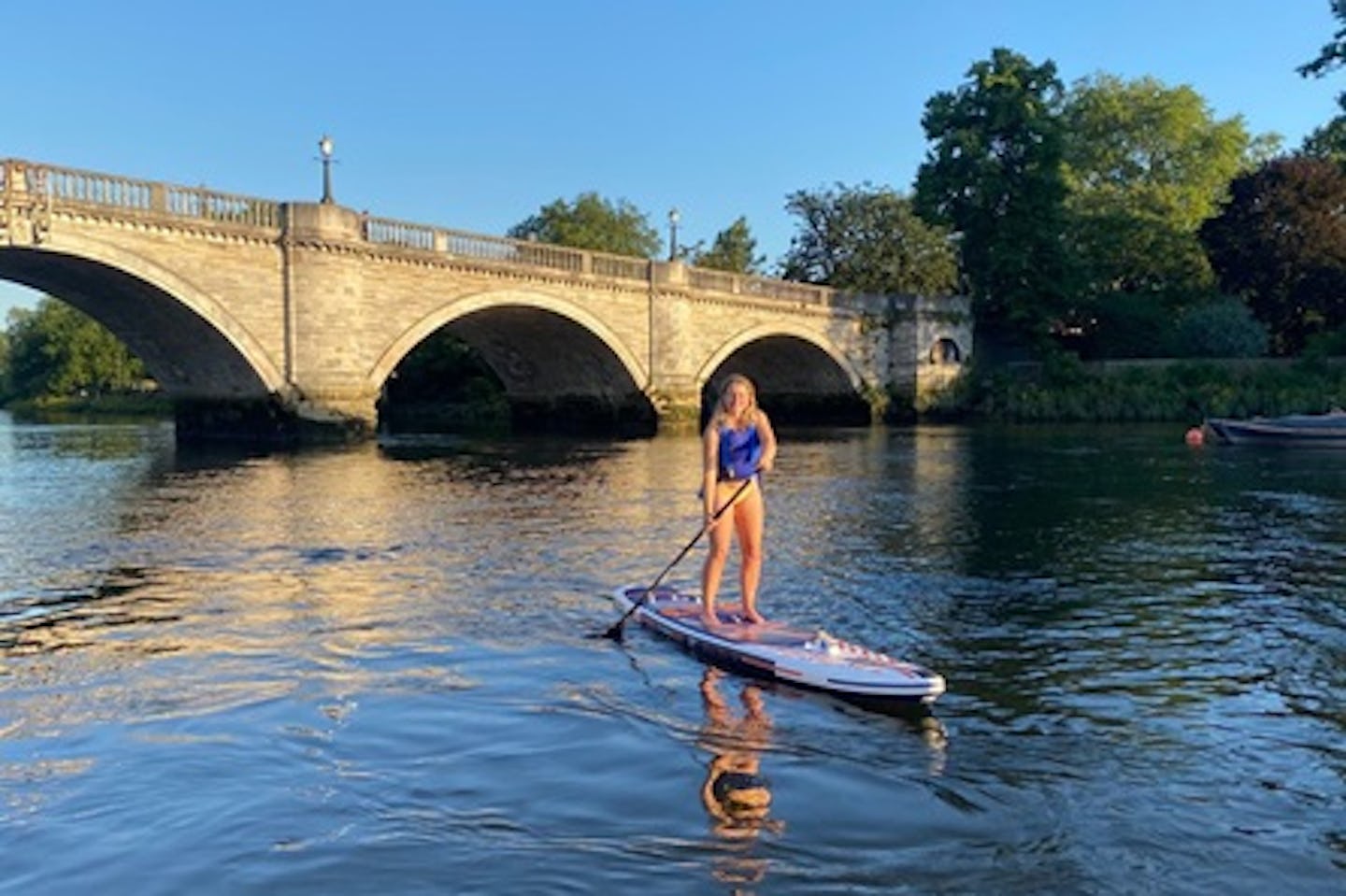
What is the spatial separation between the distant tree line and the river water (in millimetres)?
34238

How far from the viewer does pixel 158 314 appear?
30.8 metres

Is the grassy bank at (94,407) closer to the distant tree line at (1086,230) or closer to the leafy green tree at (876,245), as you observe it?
the distant tree line at (1086,230)

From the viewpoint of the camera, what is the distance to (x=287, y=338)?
3180cm

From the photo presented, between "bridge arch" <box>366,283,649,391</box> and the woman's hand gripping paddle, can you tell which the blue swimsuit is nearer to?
the woman's hand gripping paddle

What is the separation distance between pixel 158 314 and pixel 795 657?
27836 mm

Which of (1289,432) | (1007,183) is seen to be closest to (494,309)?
(1289,432)

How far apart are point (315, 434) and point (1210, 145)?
6112 centimetres

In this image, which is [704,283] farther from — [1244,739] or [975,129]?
[1244,739]

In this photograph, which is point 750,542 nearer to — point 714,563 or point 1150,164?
point 714,563

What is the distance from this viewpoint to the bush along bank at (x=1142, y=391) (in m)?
47.2

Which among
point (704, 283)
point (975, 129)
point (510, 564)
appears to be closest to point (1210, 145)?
point (975, 129)

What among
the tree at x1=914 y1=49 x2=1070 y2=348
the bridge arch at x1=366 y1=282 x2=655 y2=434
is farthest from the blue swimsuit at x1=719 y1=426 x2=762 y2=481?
the tree at x1=914 y1=49 x2=1070 y2=348

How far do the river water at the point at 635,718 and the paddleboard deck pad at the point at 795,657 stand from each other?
155 millimetres

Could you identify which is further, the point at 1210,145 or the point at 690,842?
the point at 1210,145
